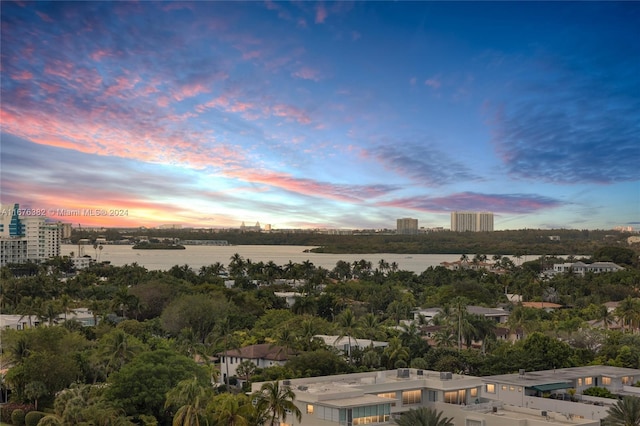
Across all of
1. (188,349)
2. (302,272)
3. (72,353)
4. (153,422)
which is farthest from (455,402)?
(302,272)

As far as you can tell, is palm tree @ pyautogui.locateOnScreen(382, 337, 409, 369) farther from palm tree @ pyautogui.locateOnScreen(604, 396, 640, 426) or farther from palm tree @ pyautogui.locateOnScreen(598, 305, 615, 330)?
palm tree @ pyautogui.locateOnScreen(598, 305, 615, 330)

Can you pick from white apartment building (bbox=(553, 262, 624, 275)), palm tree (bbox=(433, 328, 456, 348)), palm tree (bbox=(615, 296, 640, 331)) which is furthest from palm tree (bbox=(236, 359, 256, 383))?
white apartment building (bbox=(553, 262, 624, 275))

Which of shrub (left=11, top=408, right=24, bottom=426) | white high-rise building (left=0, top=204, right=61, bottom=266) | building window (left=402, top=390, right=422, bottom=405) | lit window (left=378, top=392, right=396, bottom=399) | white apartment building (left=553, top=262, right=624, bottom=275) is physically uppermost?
white high-rise building (left=0, top=204, right=61, bottom=266)

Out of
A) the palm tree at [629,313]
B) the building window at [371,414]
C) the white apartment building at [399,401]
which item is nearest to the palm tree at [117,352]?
the white apartment building at [399,401]

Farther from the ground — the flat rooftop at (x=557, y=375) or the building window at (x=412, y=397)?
the building window at (x=412, y=397)

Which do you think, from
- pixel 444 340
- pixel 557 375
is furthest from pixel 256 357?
pixel 557 375

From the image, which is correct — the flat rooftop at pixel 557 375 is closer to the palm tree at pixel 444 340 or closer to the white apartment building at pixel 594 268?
the palm tree at pixel 444 340
